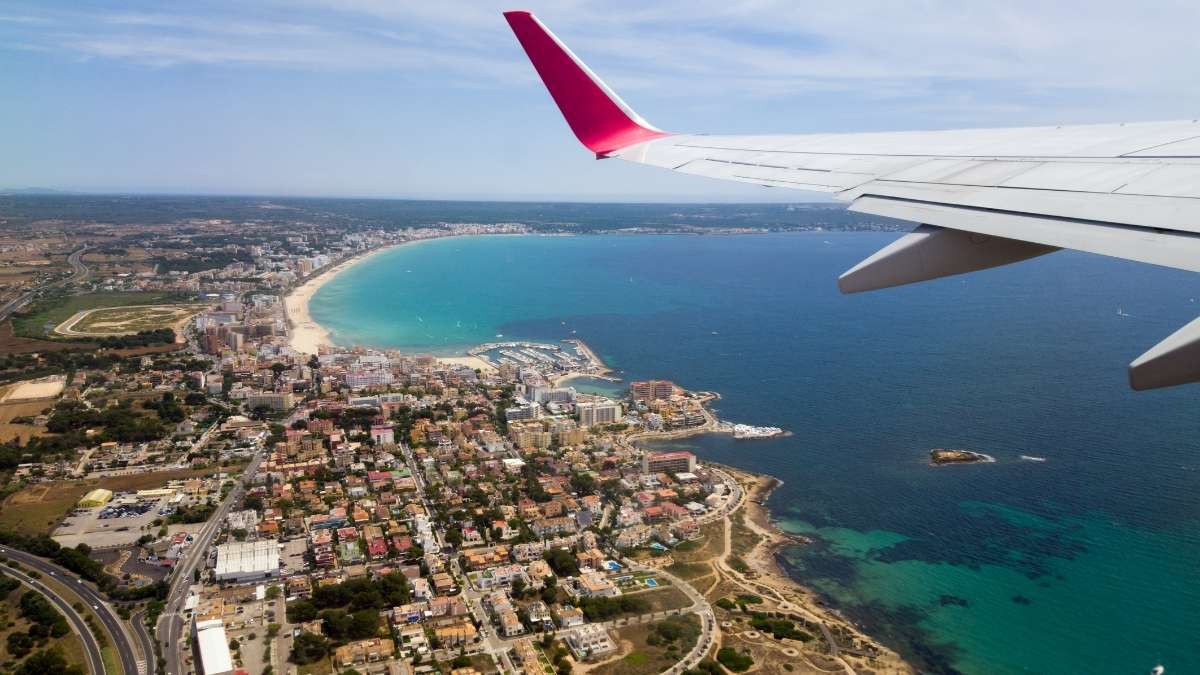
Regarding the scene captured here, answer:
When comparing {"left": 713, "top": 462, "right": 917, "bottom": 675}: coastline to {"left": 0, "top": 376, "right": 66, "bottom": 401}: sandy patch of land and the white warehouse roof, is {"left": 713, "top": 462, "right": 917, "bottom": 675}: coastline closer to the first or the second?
the white warehouse roof

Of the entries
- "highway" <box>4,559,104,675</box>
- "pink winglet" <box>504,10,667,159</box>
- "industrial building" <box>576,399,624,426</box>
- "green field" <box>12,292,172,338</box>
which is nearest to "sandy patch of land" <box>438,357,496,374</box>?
"industrial building" <box>576,399,624,426</box>

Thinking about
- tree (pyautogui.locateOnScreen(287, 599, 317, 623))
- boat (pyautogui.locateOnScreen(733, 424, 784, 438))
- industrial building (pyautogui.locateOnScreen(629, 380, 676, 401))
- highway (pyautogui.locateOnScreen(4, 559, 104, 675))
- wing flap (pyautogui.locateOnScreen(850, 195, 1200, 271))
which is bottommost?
highway (pyautogui.locateOnScreen(4, 559, 104, 675))

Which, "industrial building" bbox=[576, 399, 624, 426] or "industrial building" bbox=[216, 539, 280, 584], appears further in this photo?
"industrial building" bbox=[576, 399, 624, 426]

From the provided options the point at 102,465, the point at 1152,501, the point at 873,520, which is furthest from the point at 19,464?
the point at 1152,501

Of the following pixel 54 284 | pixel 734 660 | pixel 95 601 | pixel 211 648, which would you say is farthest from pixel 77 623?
pixel 54 284

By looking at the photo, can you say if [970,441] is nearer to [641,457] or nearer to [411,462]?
[641,457]

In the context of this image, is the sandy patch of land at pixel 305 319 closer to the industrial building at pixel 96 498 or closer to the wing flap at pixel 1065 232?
the industrial building at pixel 96 498

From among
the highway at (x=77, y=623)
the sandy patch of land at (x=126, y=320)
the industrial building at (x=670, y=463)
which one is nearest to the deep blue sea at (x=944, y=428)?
the industrial building at (x=670, y=463)

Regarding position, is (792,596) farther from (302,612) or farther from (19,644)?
(19,644)
